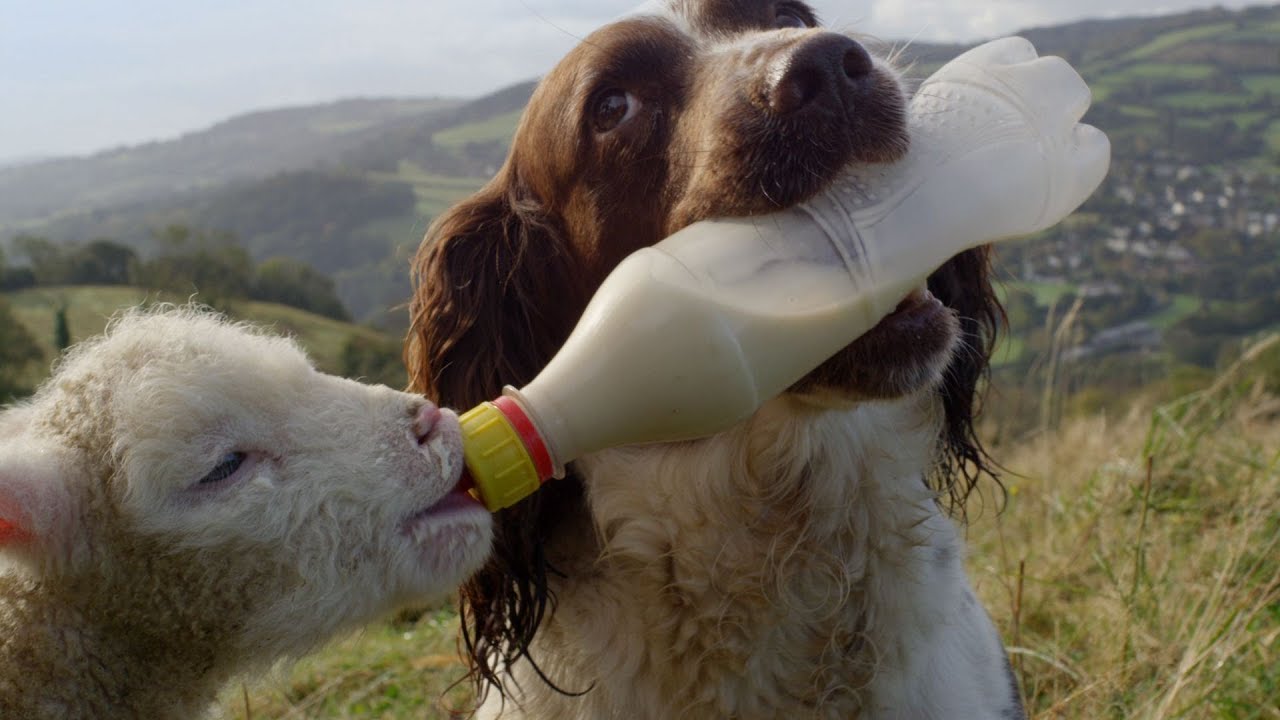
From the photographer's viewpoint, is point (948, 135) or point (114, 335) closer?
point (114, 335)

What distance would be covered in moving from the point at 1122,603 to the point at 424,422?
2.70m

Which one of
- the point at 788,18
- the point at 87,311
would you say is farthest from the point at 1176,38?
the point at 788,18

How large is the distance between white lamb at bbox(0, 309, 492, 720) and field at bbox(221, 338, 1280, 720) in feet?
1.03

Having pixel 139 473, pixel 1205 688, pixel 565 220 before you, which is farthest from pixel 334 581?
pixel 1205 688

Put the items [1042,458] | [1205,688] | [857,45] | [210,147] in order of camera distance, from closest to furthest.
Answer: [857,45] → [1205,688] → [1042,458] → [210,147]

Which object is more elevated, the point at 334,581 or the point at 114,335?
the point at 114,335

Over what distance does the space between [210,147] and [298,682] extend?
96.9 meters

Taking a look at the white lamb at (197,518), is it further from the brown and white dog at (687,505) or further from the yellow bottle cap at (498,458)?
the brown and white dog at (687,505)

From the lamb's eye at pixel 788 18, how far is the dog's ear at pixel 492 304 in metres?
0.85

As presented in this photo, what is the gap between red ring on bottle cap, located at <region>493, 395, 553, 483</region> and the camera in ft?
6.38

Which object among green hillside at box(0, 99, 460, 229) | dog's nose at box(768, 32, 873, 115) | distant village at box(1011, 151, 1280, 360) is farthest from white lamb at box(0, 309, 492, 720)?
green hillside at box(0, 99, 460, 229)

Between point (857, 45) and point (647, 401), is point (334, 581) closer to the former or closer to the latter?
point (647, 401)

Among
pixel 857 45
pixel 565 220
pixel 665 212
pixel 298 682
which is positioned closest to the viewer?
pixel 857 45

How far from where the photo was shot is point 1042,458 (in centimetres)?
654
